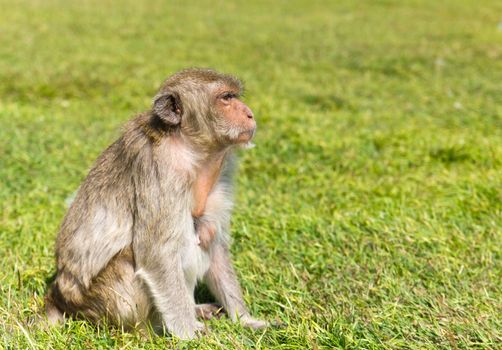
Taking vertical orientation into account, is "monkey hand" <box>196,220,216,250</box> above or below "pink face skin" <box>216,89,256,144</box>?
below

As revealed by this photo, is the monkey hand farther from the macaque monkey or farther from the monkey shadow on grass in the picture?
the monkey shadow on grass

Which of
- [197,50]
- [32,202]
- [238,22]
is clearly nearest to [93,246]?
[32,202]

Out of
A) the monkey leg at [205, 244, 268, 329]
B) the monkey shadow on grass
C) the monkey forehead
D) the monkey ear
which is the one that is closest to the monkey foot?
the monkey leg at [205, 244, 268, 329]

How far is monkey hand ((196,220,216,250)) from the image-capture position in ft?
11.0

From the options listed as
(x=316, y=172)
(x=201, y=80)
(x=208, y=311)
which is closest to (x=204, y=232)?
(x=208, y=311)

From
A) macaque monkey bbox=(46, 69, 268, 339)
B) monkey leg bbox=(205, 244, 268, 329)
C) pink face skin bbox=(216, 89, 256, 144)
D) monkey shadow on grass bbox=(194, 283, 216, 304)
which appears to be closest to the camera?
macaque monkey bbox=(46, 69, 268, 339)

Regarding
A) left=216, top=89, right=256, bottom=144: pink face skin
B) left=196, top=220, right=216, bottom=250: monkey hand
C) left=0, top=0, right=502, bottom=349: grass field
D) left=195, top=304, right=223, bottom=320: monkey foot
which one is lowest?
left=195, top=304, right=223, bottom=320: monkey foot

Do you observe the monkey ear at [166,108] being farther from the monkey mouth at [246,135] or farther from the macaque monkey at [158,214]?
the monkey mouth at [246,135]

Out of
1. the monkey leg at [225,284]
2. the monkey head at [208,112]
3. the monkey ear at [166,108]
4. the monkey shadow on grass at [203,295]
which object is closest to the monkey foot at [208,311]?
the monkey leg at [225,284]

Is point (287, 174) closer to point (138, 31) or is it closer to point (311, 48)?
point (311, 48)

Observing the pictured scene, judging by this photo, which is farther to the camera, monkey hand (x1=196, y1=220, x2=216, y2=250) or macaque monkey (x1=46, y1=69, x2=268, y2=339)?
→ monkey hand (x1=196, y1=220, x2=216, y2=250)

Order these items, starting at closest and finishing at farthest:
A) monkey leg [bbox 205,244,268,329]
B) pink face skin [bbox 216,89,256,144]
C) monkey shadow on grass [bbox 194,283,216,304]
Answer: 1. pink face skin [bbox 216,89,256,144]
2. monkey leg [bbox 205,244,268,329]
3. monkey shadow on grass [bbox 194,283,216,304]

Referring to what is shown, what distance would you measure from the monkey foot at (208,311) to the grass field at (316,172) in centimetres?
17

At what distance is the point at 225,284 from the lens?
354cm
